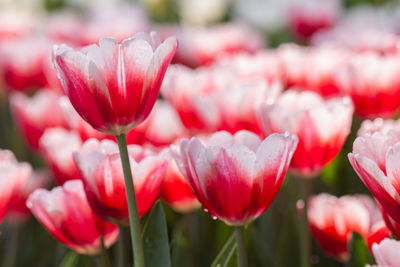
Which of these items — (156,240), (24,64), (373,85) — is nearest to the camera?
(156,240)

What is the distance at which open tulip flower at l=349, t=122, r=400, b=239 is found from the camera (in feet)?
2.05

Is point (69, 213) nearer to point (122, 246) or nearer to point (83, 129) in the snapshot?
point (122, 246)

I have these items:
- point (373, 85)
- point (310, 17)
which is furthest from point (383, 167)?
point (310, 17)

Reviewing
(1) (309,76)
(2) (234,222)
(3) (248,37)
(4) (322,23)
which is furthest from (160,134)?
(4) (322,23)

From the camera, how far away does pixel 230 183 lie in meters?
0.71

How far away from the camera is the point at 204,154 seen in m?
0.69

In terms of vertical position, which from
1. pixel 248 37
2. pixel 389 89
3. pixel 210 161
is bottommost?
pixel 248 37

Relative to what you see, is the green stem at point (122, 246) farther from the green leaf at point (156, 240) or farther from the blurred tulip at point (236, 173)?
the blurred tulip at point (236, 173)

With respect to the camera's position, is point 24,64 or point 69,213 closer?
point 69,213

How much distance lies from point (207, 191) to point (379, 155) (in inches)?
7.0

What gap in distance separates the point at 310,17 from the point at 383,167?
1.48 m

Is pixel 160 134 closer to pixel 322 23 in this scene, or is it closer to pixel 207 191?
pixel 207 191

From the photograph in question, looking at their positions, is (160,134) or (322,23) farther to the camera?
(322,23)

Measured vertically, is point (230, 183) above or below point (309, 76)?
above
